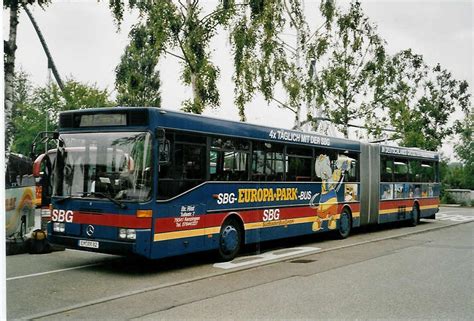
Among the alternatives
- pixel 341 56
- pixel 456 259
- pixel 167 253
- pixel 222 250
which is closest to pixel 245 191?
pixel 222 250

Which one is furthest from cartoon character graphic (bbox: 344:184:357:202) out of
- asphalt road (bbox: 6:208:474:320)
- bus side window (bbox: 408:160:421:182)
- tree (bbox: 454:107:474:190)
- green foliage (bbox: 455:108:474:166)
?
tree (bbox: 454:107:474:190)

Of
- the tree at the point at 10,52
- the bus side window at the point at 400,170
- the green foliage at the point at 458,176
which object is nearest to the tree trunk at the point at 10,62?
the tree at the point at 10,52

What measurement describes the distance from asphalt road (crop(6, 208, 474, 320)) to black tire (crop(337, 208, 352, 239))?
2569 millimetres

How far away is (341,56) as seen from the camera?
1177 inches

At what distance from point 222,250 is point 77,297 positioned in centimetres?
405

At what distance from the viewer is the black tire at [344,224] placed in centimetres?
1625


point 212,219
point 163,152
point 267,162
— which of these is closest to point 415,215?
point 267,162

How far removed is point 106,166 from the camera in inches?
371

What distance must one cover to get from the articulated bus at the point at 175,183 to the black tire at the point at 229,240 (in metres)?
0.02

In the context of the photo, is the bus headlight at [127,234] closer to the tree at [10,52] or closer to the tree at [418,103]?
the tree at [10,52]

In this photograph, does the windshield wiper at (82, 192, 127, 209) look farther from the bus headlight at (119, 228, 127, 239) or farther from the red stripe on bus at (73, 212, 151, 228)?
the bus headlight at (119, 228, 127, 239)

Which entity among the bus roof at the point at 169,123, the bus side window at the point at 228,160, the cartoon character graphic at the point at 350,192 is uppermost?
the bus roof at the point at 169,123

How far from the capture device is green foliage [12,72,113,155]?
22.6 metres

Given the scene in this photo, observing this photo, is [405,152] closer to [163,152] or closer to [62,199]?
[163,152]
